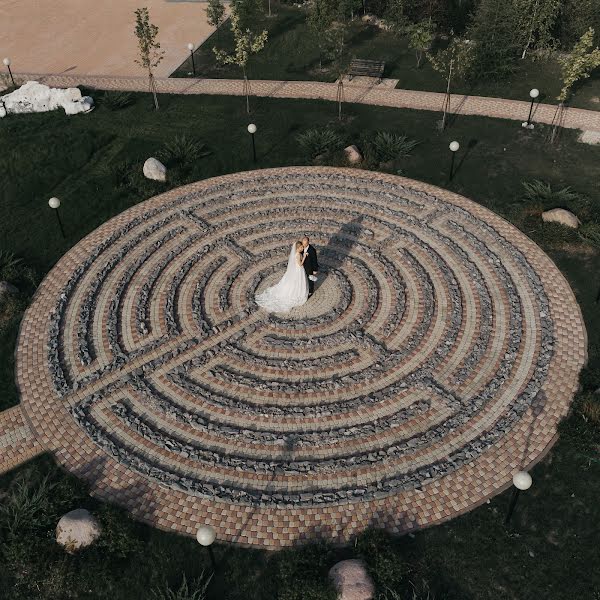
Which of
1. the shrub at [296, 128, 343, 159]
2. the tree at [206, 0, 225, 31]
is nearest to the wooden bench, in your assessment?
the shrub at [296, 128, 343, 159]

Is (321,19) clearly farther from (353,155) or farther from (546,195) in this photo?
(546,195)

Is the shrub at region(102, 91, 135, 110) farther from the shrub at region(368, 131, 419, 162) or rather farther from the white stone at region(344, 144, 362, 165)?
the shrub at region(368, 131, 419, 162)

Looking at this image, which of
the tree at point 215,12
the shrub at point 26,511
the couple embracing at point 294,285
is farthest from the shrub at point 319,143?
the shrub at point 26,511

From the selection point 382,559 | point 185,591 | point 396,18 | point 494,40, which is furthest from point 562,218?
point 396,18

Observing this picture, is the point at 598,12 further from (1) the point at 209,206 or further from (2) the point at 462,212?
(1) the point at 209,206

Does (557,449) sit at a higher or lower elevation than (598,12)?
lower

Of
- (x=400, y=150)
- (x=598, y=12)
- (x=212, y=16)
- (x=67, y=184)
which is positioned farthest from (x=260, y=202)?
(x=598, y=12)
